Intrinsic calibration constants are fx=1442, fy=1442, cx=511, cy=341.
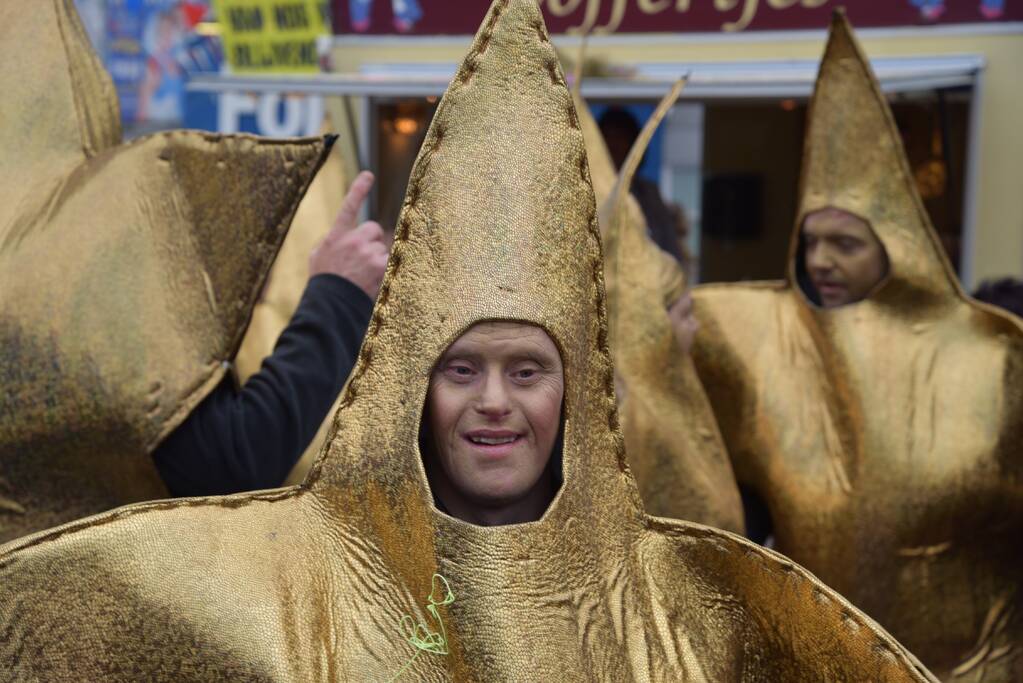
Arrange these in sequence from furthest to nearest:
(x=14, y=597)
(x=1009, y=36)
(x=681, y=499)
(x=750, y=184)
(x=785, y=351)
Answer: (x=750, y=184)
(x=1009, y=36)
(x=785, y=351)
(x=681, y=499)
(x=14, y=597)

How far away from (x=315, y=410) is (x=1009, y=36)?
456cm

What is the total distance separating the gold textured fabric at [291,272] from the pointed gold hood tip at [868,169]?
1198 millimetres

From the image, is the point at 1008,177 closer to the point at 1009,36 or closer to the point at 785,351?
the point at 1009,36

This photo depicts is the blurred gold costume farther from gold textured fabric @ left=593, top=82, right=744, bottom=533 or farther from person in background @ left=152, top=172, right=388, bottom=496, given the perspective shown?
person in background @ left=152, top=172, right=388, bottom=496

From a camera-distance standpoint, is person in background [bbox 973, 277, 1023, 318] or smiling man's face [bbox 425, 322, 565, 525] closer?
smiling man's face [bbox 425, 322, 565, 525]

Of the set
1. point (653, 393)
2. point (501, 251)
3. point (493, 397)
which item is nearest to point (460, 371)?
point (493, 397)

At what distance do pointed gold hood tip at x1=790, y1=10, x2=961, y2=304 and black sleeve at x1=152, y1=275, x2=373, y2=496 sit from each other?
60.0 inches

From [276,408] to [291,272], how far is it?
204 cm

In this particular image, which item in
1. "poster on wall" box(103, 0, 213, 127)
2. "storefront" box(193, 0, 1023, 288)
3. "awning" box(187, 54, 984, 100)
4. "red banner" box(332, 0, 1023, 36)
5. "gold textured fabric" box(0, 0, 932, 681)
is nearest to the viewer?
"gold textured fabric" box(0, 0, 932, 681)

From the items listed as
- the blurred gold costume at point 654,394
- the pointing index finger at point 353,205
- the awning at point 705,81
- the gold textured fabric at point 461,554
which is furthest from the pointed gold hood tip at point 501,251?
the awning at point 705,81

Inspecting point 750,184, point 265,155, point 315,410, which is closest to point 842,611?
point 315,410

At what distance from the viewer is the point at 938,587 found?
3238 mm

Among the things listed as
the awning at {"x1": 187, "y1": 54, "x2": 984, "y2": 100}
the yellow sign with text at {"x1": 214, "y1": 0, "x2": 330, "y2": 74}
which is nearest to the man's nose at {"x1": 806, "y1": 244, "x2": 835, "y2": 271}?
the awning at {"x1": 187, "y1": 54, "x2": 984, "y2": 100}

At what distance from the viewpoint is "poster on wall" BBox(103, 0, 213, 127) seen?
1090 cm
